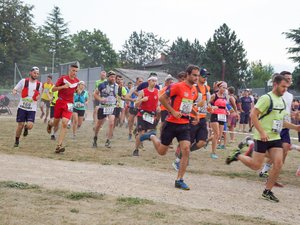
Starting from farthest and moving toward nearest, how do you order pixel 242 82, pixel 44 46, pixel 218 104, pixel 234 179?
pixel 44 46 < pixel 242 82 < pixel 218 104 < pixel 234 179

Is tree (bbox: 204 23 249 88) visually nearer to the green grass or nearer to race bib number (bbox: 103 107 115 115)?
race bib number (bbox: 103 107 115 115)

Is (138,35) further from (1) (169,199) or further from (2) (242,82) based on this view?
(1) (169,199)

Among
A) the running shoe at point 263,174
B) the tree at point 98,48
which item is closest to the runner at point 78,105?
the running shoe at point 263,174

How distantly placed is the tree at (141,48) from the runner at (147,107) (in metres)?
116

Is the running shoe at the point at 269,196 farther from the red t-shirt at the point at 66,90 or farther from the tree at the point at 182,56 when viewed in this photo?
the tree at the point at 182,56

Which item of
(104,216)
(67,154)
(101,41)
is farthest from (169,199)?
(101,41)

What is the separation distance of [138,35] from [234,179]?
131980 millimetres

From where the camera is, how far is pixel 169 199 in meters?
6.52

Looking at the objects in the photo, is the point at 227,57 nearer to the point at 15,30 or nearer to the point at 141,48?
the point at 15,30

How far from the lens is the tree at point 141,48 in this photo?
435 feet

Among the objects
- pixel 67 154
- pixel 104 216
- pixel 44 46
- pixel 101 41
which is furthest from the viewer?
pixel 101 41

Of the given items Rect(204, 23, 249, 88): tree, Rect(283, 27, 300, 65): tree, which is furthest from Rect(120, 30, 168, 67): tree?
Rect(283, 27, 300, 65): tree

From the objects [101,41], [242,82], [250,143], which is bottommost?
[250,143]

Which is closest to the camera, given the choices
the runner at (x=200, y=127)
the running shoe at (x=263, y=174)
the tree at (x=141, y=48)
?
the running shoe at (x=263, y=174)
